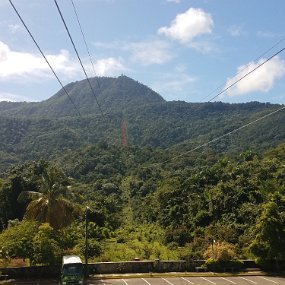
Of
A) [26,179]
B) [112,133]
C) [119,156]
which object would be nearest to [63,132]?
[112,133]

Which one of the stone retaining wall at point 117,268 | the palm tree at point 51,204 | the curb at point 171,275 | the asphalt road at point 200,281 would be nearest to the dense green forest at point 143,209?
the palm tree at point 51,204

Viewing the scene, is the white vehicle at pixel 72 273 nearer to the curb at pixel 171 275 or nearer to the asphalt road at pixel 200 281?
the asphalt road at pixel 200 281

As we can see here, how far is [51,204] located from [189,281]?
12.5 m

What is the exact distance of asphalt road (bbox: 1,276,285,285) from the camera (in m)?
31.5

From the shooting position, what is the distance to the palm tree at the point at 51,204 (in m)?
36.1

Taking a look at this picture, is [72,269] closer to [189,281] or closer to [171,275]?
[189,281]

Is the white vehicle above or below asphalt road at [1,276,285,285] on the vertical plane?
above

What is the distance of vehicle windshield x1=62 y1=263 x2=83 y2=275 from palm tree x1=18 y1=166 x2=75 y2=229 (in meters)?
7.36

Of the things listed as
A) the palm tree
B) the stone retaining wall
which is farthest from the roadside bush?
the palm tree

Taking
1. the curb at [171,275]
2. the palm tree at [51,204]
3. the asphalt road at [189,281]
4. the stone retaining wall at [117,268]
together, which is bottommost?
the asphalt road at [189,281]

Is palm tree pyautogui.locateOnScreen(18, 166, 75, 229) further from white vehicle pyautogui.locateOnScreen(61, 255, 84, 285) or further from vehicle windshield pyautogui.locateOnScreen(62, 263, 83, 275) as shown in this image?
vehicle windshield pyautogui.locateOnScreen(62, 263, 83, 275)

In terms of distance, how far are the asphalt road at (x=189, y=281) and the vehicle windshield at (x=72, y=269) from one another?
106 inches

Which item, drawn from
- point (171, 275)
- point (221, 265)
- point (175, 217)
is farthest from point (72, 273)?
point (175, 217)

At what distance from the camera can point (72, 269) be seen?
2919cm
